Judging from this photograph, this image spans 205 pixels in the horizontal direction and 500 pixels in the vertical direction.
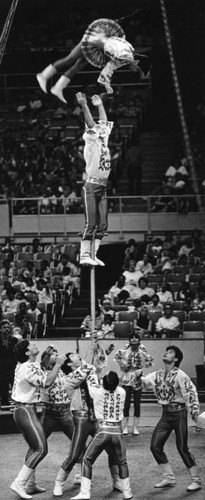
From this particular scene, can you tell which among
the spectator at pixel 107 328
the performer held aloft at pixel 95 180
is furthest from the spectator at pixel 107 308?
the performer held aloft at pixel 95 180

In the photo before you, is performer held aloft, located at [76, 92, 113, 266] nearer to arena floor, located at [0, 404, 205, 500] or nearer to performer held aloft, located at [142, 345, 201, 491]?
performer held aloft, located at [142, 345, 201, 491]

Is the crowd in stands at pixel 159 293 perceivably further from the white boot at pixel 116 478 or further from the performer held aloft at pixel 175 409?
the white boot at pixel 116 478

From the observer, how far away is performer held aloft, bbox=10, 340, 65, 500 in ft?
40.8

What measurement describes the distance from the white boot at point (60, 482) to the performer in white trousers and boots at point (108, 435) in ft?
1.16

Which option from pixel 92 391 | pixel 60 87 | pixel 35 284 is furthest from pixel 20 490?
pixel 35 284

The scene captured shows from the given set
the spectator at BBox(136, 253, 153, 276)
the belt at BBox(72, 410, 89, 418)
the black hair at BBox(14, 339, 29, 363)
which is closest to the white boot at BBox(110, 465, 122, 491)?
the belt at BBox(72, 410, 89, 418)

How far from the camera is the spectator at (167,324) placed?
58.0 ft

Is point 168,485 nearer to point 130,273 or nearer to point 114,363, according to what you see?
point 114,363

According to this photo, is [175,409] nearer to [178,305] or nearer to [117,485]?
[117,485]

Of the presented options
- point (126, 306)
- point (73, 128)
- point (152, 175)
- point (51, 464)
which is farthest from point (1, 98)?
point (51, 464)

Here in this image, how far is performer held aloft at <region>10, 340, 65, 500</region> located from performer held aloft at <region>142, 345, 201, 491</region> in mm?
1191

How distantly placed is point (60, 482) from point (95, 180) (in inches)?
134

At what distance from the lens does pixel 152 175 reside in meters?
25.5

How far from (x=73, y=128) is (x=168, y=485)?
50.3 feet
